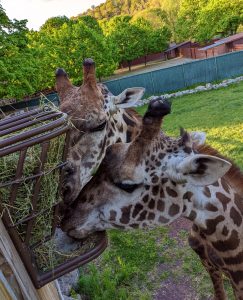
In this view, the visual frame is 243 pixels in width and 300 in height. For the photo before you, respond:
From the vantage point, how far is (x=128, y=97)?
13.7ft

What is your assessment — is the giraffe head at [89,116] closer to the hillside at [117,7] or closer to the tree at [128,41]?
the tree at [128,41]

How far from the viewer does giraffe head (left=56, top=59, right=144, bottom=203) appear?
349cm

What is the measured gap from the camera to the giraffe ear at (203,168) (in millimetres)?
2141

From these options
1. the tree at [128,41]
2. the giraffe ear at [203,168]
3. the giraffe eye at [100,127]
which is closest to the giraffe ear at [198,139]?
the giraffe ear at [203,168]

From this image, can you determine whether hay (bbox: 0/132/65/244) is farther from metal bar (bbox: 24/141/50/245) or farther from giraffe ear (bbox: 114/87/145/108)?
giraffe ear (bbox: 114/87/145/108)

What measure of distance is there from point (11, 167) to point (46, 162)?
0.17 m

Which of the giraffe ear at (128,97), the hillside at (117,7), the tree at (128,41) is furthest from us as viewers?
the hillside at (117,7)

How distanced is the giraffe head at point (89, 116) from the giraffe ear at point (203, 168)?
1.21 m

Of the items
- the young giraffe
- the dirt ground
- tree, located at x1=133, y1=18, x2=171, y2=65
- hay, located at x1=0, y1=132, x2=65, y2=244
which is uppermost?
hay, located at x1=0, y1=132, x2=65, y2=244

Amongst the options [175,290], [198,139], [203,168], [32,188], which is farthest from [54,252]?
[175,290]

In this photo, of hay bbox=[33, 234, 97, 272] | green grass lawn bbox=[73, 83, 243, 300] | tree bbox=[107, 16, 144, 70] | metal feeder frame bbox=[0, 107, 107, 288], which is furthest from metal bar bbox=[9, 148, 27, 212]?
tree bbox=[107, 16, 144, 70]

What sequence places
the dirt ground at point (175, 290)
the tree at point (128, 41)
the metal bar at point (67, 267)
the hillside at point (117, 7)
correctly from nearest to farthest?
1. the metal bar at point (67, 267)
2. the dirt ground at point (175, 290)
3. the tree at point (128, 41)
4. the hillside at point (117, 7)

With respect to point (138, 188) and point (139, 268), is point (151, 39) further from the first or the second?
point (138, 188)

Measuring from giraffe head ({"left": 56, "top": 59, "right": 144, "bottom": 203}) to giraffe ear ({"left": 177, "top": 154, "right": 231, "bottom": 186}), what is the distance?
121cm
